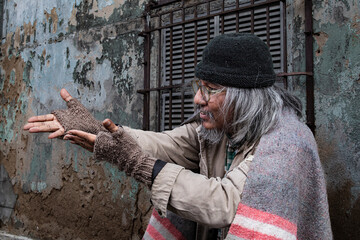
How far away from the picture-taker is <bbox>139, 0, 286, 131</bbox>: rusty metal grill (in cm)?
279

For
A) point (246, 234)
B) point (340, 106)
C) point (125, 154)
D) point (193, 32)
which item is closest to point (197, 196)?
point (246, 234)

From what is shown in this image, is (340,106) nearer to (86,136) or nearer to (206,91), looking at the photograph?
(206,91)

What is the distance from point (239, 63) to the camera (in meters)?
1.77

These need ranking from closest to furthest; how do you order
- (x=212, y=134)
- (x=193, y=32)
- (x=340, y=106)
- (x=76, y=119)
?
1. (x=76, y=119)
2. (x=212, y=134)
3. (x=340, y=106)
4. (x=193, y=32)

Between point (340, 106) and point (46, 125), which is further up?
point (340, 106)

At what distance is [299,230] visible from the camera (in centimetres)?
171

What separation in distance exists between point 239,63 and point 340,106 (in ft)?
3.50

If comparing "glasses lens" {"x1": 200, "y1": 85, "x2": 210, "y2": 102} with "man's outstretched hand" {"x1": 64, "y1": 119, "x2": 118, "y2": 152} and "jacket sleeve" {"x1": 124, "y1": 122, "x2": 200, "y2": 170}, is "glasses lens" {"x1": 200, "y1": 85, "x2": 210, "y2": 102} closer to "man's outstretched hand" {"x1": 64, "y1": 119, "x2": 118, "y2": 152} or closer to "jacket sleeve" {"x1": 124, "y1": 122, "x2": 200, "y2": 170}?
"jacket sleeve" {"x1": 124, "y1": 122, "x2": 200, "y2": 170}

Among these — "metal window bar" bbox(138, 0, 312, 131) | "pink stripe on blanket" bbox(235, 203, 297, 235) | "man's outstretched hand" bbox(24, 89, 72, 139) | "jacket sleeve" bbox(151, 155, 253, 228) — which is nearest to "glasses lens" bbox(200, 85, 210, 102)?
"jacket sleeve" bbox(151, 155, 253, 228)

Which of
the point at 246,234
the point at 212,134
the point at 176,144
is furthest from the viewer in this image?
the point at 176,144

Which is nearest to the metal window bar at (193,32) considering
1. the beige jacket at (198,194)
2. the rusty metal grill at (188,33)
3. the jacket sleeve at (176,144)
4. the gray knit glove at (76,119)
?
the rusty metal grill at (188,33)

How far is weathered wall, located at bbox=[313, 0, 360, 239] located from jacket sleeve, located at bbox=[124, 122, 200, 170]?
0.95 meters

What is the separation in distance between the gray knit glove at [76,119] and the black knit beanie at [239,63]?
629 mm

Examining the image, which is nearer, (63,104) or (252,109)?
(252,109)
